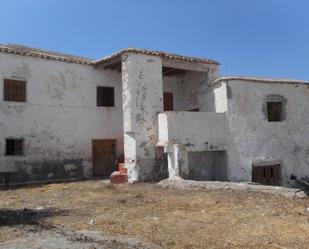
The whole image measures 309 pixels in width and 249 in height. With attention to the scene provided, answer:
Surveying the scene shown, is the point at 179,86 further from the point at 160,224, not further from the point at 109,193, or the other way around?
the point at 160,224

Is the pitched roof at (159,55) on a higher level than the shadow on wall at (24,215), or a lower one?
higher

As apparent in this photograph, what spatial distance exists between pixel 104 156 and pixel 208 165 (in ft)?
17.6

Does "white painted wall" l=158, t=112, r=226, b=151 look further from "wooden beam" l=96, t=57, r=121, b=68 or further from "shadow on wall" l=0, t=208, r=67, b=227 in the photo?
"shadow on wall" l=0, t=208, r=67, b=227

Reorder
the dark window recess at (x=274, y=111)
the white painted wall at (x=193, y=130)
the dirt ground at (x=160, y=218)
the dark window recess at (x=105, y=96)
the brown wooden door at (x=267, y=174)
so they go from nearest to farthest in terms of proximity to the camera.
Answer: the dirt ground at (x=160, y=218) → the white painted wall at (x=193, y=130) → the brown wooden door at (x=267, y=174) → the dark window recess at (x=274, y=111) → the dark window recess at (x=105, y=96)

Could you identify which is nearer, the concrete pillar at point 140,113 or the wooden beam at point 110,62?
the concrete pillar at point 140,113

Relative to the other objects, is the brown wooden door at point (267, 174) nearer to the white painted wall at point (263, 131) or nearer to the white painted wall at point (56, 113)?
the white painted wall at point (263, 131)

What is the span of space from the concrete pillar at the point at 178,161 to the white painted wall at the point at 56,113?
4559mm

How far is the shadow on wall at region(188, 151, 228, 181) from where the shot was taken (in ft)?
58.5

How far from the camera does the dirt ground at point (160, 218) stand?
22.8 feet

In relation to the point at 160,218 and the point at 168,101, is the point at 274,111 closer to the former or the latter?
the point at 168,101

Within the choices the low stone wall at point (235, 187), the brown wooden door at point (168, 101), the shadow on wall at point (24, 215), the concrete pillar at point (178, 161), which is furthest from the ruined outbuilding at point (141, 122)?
the shadow on wall at point (24, 215)

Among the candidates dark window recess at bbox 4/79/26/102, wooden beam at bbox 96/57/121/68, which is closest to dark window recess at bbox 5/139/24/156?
dark window recess at bbox 4/79/26/102

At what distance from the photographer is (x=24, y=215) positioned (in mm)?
9414

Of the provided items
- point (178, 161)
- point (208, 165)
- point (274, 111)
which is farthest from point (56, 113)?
point (274, 111)
